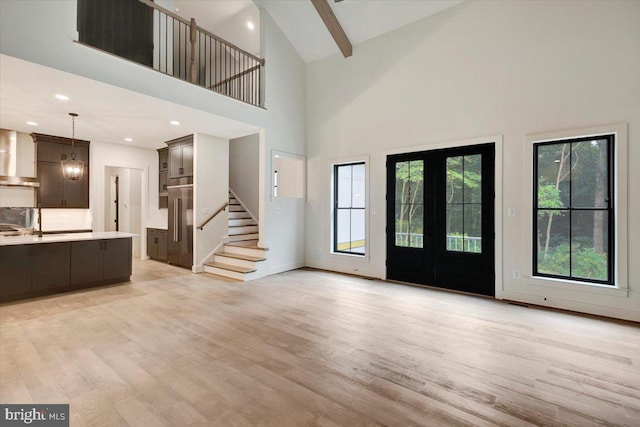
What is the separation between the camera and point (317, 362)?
8.70 feet

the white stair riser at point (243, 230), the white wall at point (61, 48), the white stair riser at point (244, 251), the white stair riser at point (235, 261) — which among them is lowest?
the white stair riser at point (235, 261)

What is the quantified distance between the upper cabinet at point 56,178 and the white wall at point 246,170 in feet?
11.1

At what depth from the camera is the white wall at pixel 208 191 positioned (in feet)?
20.8

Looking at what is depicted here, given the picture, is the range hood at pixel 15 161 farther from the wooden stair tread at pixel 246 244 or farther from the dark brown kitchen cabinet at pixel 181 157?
the wooden stair tread at pixel 246 244

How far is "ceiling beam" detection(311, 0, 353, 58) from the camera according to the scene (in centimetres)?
551

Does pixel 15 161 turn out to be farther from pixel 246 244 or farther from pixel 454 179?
pixel 454 179

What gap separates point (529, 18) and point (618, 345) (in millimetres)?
4263

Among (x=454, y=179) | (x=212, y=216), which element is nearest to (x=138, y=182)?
(x=212, y=216)

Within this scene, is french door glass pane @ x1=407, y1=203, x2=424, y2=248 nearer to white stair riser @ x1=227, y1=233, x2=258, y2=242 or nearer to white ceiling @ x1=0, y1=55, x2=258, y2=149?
white ceiling @ x1=0, y1=55, x2=258, y2=149

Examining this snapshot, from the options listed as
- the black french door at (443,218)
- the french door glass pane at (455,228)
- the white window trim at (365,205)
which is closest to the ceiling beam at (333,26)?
the white window trim at (365,205)

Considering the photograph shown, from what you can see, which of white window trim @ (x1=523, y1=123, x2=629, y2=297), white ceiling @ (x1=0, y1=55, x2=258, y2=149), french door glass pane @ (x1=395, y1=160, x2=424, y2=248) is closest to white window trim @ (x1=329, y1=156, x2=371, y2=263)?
french door glass pane @ (x1=395, y1=160, x2=424, y2=248)

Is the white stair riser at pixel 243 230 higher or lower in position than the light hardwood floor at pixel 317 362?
higher

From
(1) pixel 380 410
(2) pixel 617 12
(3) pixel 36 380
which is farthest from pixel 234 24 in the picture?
(1) pixel 380 410

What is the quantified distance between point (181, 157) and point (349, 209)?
3930 millimetres
